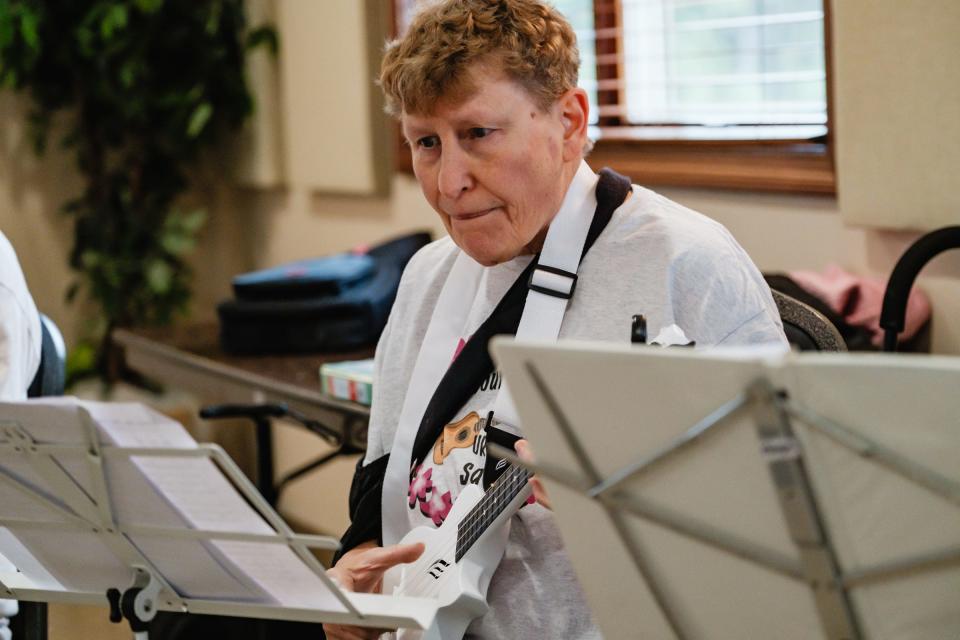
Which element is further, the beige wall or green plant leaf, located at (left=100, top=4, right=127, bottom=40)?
green plant leaf, located at (left=100, top=4, right=127, bottom=40)

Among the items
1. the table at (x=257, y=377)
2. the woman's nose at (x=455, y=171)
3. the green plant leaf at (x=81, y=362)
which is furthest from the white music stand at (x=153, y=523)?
the green plant leaf at (x=81, y=362)

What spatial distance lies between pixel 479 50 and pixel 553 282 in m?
0.30

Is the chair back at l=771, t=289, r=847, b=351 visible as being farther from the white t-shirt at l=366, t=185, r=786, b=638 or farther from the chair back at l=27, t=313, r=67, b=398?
the chair back at l=27, t=313, r=67, b=398

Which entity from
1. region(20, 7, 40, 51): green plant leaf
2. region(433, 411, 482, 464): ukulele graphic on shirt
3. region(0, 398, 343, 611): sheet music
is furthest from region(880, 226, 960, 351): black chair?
region(20, 7, 40, 51): green plant leaf

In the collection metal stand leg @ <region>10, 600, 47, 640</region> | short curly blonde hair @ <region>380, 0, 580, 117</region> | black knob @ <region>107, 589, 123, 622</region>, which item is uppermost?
short curly blonde hair @ <region>380, 0, 580, 117</region>

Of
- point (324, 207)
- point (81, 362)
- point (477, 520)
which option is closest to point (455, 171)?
point (477, 520)

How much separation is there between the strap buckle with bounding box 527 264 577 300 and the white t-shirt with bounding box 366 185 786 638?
0.02 m

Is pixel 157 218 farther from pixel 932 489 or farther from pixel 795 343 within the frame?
pixel 932 489

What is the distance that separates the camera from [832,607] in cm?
91

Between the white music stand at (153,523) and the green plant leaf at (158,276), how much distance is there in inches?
111

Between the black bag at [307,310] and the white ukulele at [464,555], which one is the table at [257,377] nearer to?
the black bag at [307,310]

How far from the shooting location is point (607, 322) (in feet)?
4.84

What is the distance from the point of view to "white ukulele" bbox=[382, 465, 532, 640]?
1.38 m

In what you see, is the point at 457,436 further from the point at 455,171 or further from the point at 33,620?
the point at 33,620
